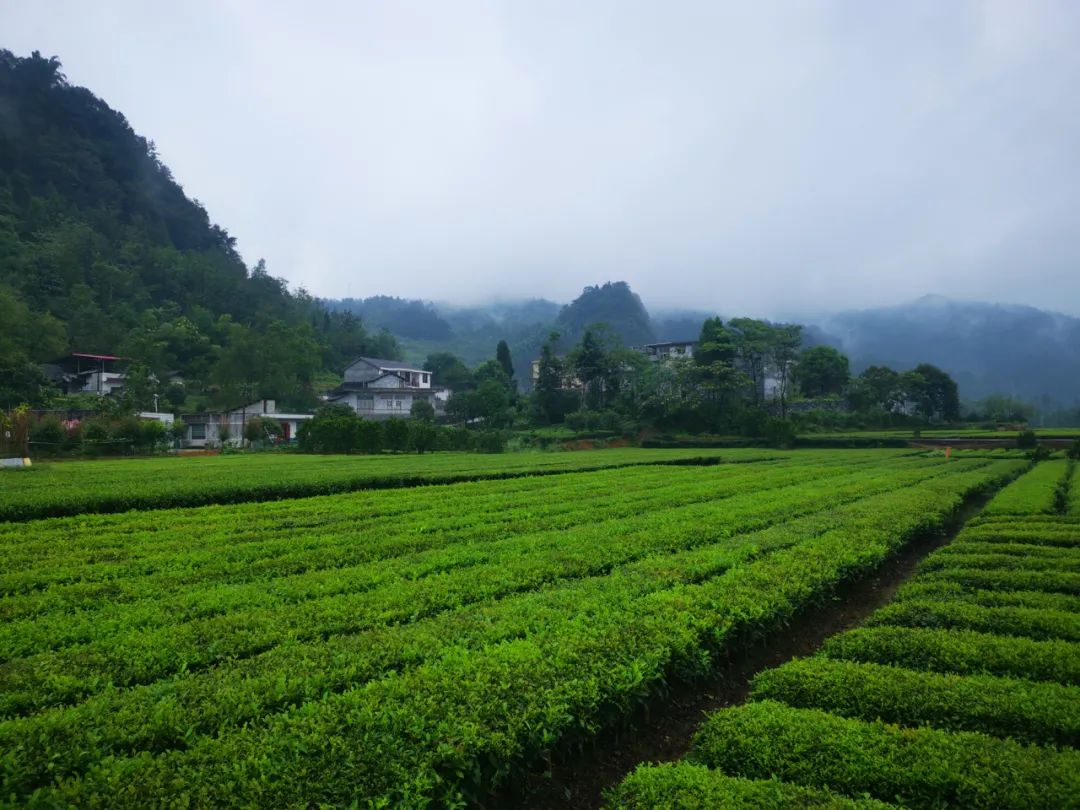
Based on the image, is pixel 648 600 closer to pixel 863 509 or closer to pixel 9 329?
pixel 863 509

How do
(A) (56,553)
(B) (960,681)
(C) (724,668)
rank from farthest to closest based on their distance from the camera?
1. (A) (56,553)
2. (C) (724,668)
3. (B) (960,681)

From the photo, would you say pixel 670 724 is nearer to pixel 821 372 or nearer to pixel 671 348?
pixel 821 372

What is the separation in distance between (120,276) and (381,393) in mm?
33278

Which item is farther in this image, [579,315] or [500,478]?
[579,315]

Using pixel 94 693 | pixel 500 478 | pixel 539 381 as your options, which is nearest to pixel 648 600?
pixel 94 693

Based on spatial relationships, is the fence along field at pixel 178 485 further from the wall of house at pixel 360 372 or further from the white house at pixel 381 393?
the wall of house at pixel 360 372

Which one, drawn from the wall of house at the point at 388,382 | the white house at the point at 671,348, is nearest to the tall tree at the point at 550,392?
the wall of house at the point at 388,382

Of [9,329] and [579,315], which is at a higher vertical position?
[579,315]

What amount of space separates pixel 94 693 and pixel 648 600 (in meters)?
4.72

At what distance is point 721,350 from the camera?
2489 inches

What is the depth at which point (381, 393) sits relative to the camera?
2581 inches

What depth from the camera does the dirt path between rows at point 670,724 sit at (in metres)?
4.29

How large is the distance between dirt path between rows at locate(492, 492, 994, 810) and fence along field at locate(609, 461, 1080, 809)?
72 centimetres

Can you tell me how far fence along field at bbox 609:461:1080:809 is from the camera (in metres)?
3.56
